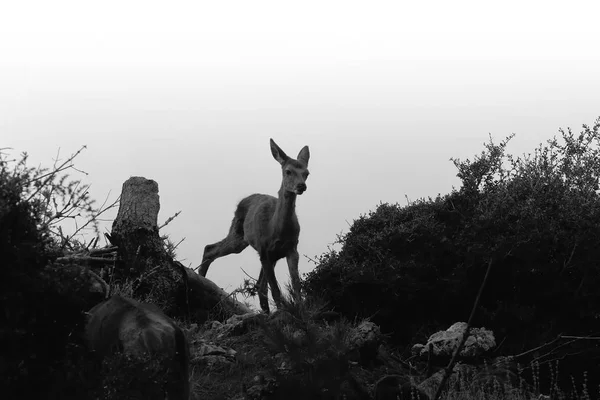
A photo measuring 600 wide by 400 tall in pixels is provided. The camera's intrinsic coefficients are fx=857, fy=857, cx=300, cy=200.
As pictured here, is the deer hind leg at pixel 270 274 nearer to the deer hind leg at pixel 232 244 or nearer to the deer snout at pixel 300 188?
the deer snout at pixel 300 188

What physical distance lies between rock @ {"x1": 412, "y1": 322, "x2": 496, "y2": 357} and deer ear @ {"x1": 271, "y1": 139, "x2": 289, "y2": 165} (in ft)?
15.2

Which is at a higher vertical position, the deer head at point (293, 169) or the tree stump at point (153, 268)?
the deer head at point (293, 169)

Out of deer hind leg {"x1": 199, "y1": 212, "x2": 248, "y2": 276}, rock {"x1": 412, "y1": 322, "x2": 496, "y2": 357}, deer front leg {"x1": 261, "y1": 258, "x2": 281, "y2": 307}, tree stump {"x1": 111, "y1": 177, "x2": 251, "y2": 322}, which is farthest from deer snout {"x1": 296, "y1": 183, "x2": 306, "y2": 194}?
deer hind leg {"x1": 199, "y1": 212, "x2": 248, "y2": 276}

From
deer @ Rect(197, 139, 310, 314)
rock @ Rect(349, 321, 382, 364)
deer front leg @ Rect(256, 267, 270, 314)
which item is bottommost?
rock @ Rect(349, 321, 382, 364)

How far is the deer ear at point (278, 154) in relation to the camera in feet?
51.0

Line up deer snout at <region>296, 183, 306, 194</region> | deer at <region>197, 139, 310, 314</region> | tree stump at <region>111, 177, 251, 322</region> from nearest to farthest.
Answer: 1. tree stump at <region>111, 177, 251, 322</region>
2. deer snout at <region>296, 183, 306, 194</region>
3. deer at <region>197, 139, 310, 314</region>

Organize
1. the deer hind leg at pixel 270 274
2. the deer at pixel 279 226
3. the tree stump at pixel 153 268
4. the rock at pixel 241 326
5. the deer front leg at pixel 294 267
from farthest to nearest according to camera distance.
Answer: the deer hind leg at pixel 270 274 < the deer at pixel 279 226 < the deer front leg at pixel 294 267 < the tree stump at pixel 153 268 < the rock at pixel 241 326

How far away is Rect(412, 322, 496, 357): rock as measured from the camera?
464 inches

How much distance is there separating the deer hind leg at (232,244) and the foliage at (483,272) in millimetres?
4055

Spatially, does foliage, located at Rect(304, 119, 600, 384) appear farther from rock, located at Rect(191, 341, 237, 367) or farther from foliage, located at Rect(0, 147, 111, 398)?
foliage, located at Rect(0, 147, 111, 398)

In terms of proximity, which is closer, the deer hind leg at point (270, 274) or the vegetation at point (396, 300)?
the vegetation at point (396, 300)

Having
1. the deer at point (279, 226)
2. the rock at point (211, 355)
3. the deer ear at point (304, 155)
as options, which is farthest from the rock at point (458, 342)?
the deer ear at point (304, 155)

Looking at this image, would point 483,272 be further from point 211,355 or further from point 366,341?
point 211,355

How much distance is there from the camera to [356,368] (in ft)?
33.9
